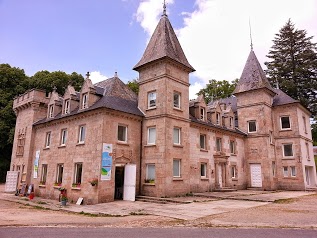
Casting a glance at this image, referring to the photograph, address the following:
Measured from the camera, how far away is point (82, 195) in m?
18.6

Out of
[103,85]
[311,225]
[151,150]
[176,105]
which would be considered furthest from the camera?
[103,85]

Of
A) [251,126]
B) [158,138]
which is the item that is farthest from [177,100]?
[251,126]

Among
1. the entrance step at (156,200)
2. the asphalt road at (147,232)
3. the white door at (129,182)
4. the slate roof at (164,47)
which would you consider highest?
the slate roof at (164,47)

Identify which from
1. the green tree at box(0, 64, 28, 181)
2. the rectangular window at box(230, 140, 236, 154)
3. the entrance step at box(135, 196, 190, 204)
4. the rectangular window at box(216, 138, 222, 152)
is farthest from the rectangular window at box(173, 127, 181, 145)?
the green tree at box(0, 64, 28, 181)

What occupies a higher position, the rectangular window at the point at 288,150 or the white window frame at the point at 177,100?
the white window frame at the point at 177,100

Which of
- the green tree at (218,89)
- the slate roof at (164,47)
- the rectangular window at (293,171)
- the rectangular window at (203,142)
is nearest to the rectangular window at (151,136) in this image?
the slate roof at (164,47)

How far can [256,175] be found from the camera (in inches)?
1143

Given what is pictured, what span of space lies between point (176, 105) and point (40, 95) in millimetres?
14768

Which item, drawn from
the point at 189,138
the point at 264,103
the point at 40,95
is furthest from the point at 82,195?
the point at 264,103

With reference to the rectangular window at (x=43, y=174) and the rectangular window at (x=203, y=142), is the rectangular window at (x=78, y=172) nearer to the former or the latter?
the rectangular window at (x=43, y=174)

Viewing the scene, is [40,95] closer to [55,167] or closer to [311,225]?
[55,167]

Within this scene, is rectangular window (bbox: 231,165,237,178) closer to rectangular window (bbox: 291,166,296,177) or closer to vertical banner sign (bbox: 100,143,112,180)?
rectangular window (bbox: 291,166,296,177)

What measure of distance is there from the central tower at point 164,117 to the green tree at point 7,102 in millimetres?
25051

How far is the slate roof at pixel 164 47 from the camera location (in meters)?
22.0
